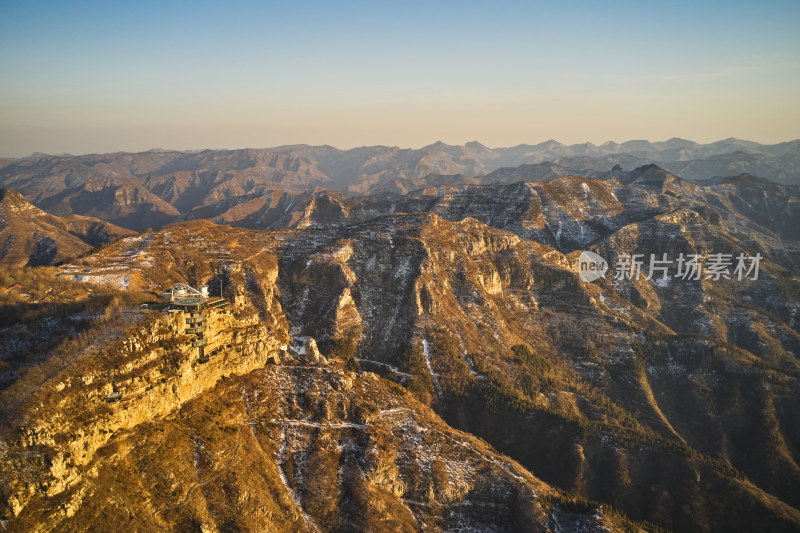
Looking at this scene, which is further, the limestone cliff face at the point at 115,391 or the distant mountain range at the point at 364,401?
the distant mountain range at the point at 364,401

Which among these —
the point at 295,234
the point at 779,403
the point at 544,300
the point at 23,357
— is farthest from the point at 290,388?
the point at 779,403

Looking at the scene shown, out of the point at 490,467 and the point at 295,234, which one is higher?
the point at 295,234

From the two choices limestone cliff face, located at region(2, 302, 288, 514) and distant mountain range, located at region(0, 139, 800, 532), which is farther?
distant mountain range, located at region(0, 139, 800, 532)

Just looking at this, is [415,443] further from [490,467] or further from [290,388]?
[290,388]

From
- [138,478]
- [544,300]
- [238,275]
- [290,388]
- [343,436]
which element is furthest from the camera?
[544,300]

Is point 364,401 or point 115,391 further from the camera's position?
point 364,401

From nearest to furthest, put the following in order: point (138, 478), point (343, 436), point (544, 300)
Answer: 1. point (138, 478)
2. point (343, 436)
3. point (544, 300)

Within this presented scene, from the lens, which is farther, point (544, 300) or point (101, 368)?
point (544, 300)

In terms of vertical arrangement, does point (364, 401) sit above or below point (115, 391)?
below

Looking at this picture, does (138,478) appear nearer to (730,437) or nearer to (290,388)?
(290,388)

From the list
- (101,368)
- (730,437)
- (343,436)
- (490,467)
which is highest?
(101,368)

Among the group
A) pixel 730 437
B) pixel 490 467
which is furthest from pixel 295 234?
pixel 730 437
